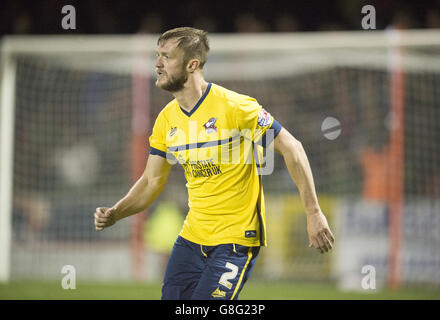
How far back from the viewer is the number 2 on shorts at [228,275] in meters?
3.24

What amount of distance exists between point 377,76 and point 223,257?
779cm

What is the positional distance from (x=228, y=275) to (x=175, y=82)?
107 centimetres

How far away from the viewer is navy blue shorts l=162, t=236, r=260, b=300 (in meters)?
3.24

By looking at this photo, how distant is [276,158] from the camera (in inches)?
417

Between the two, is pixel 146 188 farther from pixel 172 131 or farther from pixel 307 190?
pixel 307 190

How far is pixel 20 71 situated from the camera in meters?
9.06

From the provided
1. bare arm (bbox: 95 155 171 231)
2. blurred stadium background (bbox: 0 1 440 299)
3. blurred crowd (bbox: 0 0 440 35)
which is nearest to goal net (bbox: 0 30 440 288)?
blurred stadium background (bbox: 0 1 440 299)

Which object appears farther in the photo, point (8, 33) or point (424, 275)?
point (8, 33)

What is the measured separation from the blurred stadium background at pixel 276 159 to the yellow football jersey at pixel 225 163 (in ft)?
12.9

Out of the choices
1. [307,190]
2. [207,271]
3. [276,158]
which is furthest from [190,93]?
[276,158]

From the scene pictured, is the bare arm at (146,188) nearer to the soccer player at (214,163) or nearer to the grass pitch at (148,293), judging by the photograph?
the soccer player at (214,163)

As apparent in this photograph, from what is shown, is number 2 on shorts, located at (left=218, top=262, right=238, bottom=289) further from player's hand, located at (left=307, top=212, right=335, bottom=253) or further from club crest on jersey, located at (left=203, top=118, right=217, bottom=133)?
club crest on jersey, located at (left=203, top=118, right=217, bottom=133)

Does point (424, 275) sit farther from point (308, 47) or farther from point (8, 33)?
point (8, 33)
